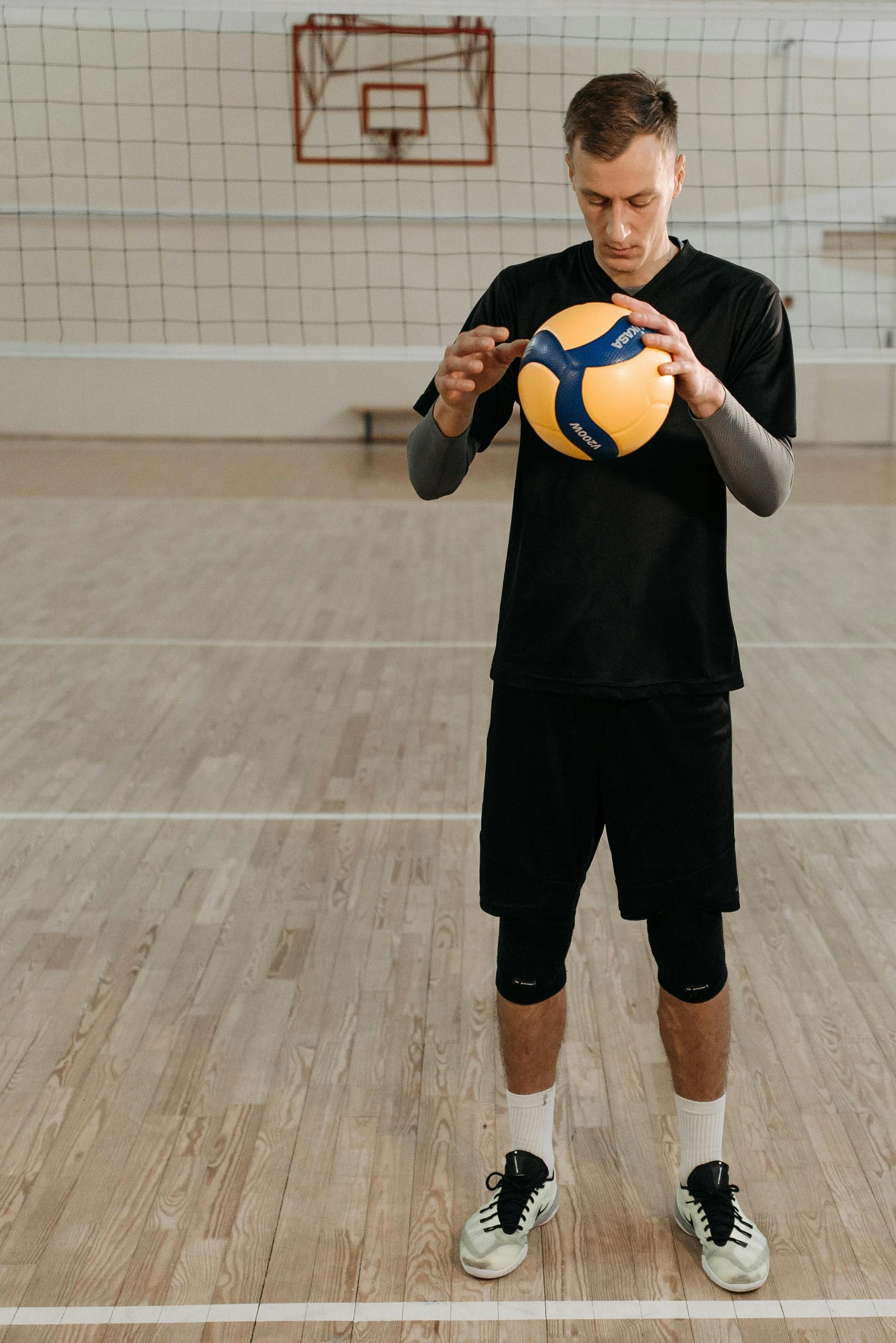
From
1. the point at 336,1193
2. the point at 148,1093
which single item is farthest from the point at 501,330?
the point at 148,1093

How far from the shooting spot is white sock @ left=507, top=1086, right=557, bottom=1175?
177cm

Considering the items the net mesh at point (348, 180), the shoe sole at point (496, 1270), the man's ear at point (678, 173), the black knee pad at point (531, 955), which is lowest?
the shoe sole at point (496, 1270)

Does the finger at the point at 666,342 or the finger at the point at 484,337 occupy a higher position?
the finger at the point at 484,337

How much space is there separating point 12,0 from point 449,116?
8.37 metres

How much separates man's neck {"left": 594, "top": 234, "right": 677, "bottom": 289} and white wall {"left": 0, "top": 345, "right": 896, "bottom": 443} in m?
10.2

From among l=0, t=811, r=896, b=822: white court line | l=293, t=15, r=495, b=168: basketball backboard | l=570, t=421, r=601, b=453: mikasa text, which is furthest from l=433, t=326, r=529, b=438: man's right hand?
l=293, t=15, r=495, b=168: basketball backboard

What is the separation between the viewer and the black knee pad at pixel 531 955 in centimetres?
168

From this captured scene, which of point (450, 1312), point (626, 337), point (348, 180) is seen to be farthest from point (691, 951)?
point (348, 180)

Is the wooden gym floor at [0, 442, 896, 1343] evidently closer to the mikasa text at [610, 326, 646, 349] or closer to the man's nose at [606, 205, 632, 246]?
the mikasa text at [610, 326, 646, 349]

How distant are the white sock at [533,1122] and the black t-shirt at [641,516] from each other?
0.61 meters

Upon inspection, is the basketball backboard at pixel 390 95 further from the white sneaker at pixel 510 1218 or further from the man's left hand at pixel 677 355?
the white sneaker at pixel 510 1218

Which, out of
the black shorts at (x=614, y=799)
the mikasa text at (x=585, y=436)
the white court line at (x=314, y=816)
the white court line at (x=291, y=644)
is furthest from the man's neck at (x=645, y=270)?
the white court line at (x=291, y=644)

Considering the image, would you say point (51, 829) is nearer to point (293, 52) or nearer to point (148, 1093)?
point (148, 1093)

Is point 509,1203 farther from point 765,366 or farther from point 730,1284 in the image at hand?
point 765,366
